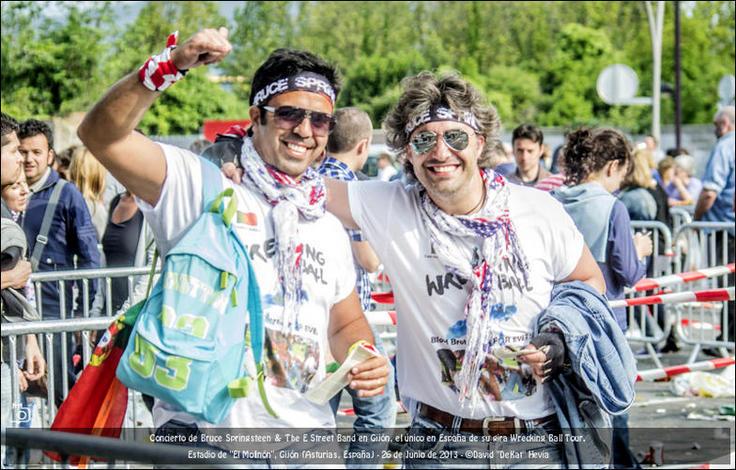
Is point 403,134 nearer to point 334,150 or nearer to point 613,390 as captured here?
point 613,390

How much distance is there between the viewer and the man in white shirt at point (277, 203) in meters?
3.18

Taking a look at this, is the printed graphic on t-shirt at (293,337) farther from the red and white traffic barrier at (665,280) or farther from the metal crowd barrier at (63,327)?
the red and white traffic barrier at (665,280)

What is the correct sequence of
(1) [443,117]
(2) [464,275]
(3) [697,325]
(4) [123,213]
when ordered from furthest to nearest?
(3) [697,325] < (4) [123,213] < (1) [443,117] < (2) [464,275]

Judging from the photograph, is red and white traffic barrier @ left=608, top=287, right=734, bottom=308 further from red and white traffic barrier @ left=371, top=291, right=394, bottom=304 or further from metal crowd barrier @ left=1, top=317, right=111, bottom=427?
metal crowd barrier @ left=1, top=317, right=111, bottom=427

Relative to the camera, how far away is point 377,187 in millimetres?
4188

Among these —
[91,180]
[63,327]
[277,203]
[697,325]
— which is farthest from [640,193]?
[277,203]

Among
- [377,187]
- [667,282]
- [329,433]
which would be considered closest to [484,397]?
[329,433]

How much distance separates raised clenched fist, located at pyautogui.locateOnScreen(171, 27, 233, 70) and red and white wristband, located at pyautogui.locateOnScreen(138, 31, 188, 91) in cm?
2

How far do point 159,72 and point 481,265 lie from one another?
1.32 metres

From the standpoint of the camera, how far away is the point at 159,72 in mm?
3150

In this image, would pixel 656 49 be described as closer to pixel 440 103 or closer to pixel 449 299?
pixel 440 103

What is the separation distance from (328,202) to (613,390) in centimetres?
116

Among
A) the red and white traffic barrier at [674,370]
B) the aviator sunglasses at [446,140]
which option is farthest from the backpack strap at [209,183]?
the red and white traffic barrier at [674,370]

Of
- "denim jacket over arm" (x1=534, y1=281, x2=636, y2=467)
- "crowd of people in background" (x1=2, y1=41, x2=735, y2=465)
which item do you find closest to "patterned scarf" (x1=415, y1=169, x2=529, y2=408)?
"denim jacket over arm" (x1=534, y1=281, x2=636, y2=467)
